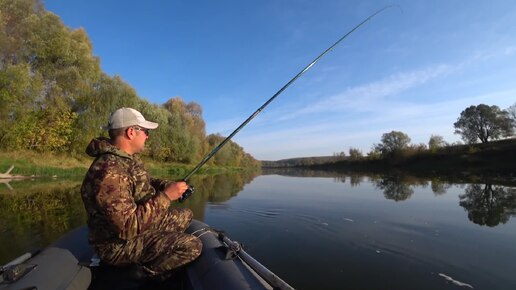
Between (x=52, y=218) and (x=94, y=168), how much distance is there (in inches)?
251

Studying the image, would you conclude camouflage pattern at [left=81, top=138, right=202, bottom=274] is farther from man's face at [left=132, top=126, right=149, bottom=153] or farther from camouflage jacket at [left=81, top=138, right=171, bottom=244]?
man's face at [left=132, top=126, right=149, bottom=153]

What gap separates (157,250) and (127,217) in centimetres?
51

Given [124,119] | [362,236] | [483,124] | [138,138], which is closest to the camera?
[124,119]

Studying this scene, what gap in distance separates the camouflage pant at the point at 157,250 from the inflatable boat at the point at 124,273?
13 cm

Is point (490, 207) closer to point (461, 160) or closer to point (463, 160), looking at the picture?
point (463, 160)

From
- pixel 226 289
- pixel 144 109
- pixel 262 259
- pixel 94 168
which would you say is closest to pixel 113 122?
pixel 94 168

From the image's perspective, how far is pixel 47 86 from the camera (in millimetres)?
22672

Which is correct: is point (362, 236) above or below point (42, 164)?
below

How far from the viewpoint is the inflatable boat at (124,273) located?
2467mm

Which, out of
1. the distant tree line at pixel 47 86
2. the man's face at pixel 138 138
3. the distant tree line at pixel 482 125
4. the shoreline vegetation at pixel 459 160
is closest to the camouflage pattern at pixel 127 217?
the man's face at pixel 138 138

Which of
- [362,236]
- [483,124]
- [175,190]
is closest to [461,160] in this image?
[483,124]

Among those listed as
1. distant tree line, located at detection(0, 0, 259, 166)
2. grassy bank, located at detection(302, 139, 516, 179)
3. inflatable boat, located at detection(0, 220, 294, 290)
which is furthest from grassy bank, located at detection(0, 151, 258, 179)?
grassy bank, located at detection(302, 139, 516, 179)

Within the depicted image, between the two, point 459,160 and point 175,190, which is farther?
point 459,160

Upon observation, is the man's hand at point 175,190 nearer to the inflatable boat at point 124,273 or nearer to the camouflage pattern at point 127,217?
the camouflage pattern at point 127,217
